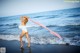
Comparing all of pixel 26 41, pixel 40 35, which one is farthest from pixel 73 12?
pixel 26 41

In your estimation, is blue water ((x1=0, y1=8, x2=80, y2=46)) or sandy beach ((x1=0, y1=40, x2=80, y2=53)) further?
blue water ((x1=0, y1=8, x2=80, y2=46))

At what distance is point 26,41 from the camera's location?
156 inches

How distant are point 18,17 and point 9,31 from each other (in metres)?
0.39

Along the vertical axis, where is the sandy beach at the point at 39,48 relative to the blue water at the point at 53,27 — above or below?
below

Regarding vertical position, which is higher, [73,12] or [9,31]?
[73,12]

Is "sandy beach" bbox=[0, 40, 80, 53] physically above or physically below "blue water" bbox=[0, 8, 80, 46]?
below

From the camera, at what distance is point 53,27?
394 centimetres

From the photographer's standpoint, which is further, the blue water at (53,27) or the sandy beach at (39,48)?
the blue water at (53,27)

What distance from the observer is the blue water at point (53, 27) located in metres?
3.87

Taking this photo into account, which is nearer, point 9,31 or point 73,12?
point 73,12

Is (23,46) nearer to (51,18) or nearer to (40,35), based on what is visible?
(40,35)

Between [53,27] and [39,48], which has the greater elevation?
[53,27]

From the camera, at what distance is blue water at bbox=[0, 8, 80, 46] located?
387 centimetres

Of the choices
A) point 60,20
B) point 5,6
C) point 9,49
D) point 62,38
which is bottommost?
point 9,49
